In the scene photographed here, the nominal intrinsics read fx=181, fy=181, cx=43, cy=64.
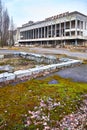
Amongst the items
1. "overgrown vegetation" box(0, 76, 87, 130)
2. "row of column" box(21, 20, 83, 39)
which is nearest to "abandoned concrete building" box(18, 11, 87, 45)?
"row of column" box(21, 20, 83, 39)

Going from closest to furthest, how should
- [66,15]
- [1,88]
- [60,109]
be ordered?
[60,109], [1,88], [66,15]

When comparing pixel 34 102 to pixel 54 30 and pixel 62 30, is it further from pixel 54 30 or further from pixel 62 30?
pixel 54 30

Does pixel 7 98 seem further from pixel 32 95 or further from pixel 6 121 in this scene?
pixel 6 121

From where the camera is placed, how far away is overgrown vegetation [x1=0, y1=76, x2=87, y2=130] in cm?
410

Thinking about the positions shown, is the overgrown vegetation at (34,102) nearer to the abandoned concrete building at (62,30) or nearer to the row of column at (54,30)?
the abandoned concrete building at (62,30)

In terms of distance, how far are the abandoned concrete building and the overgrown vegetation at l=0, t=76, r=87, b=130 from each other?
52.5 meters

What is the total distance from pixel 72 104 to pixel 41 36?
78003 millimetres

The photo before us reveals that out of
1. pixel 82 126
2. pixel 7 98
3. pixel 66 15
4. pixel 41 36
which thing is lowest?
pixel 82 126

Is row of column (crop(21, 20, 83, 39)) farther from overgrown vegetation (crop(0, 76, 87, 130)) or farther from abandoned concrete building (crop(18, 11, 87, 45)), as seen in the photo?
overgrown vegetation (crop(0, 76, 87, 130))

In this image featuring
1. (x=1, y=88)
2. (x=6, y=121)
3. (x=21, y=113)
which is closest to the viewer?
(x=6, y=121)

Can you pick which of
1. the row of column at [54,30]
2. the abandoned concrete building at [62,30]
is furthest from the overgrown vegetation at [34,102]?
the row of column at [54,30]

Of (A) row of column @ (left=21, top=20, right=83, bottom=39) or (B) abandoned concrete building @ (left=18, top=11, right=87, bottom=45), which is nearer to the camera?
(B) abandoned concrete building @ (left=18, top=11, right=87, bottom=45)

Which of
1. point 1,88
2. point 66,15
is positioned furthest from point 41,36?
point 1,88

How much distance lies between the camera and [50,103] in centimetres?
508
